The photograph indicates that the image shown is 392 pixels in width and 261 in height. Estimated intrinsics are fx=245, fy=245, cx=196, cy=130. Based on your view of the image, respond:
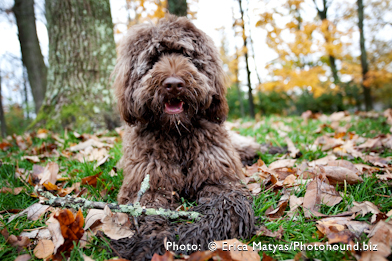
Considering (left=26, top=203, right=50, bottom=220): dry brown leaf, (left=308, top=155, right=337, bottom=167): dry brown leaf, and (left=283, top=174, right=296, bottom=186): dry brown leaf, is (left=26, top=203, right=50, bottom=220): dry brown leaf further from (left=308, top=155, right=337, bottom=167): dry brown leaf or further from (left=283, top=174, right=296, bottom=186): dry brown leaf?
(left=308, top=155, right=337, bottom=167): dry brown leaf

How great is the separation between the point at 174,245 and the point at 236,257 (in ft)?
1.29

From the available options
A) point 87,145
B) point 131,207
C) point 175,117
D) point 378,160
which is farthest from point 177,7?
point 131,207

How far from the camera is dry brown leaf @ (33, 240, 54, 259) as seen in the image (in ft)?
5.26

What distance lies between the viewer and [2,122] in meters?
7.36

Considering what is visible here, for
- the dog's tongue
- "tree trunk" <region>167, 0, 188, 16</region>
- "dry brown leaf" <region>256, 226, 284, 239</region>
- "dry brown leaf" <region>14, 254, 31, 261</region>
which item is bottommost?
"dry brown leaf" <region>256, 226, 284, 239</region>

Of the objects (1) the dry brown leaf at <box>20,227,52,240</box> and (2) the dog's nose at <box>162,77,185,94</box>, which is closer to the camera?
(1) the dry brown leaf at <box>20,227,52,240</box>

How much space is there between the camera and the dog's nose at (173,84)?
2.11 meters

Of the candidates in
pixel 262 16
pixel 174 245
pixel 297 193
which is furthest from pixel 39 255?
pixel 262 16

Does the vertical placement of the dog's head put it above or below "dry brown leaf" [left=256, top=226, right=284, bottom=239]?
above

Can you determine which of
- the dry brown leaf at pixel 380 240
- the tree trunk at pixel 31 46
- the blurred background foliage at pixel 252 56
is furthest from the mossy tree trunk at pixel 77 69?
the tree trunk at pixel 31 46

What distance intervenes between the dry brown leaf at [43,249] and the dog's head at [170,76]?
4.03 ft

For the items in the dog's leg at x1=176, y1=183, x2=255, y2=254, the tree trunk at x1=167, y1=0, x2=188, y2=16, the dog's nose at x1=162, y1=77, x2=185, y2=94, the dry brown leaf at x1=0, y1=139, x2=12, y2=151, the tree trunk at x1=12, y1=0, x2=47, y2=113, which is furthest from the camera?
the tree trunk at x1=12, y1=0, x2=47, y2=113

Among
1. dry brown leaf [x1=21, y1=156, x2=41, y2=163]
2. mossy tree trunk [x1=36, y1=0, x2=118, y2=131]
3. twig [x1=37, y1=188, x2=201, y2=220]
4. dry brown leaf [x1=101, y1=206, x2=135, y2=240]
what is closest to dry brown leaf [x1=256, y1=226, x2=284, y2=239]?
twig [x1=37, y1=188, x2=201, y2=220]

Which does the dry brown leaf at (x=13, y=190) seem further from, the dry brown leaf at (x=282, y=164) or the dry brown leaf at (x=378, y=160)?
the dry brown leaf at (x=378, y=160)
